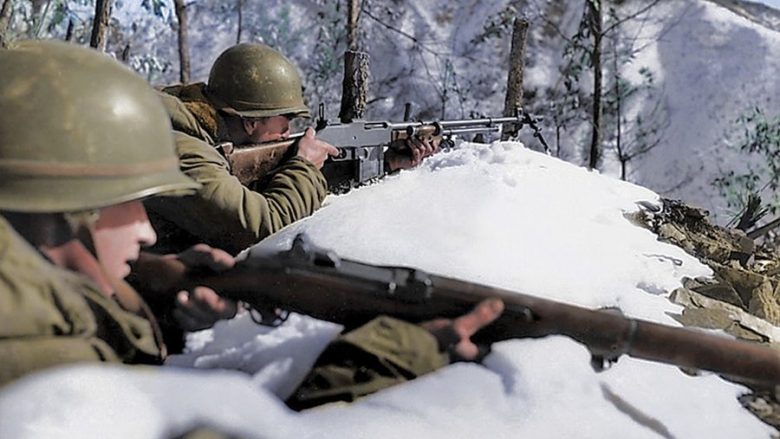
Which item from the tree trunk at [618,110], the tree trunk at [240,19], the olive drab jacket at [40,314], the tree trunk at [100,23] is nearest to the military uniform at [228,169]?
the olive drab jacket at [40,314]

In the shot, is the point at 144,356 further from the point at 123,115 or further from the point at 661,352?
the point at 661,352

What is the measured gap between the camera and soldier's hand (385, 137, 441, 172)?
5.66 meters

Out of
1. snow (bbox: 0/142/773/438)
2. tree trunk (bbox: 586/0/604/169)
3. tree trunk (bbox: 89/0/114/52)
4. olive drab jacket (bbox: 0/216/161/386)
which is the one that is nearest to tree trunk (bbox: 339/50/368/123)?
tree trunk (bbox: 89/0/114/52)

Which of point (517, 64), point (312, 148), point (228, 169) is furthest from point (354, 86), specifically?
point (228, 169)

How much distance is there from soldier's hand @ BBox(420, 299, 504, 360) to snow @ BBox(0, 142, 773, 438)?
0.24ft

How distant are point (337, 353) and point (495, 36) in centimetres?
1795

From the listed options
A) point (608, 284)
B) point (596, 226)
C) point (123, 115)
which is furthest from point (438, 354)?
point (596, 226)

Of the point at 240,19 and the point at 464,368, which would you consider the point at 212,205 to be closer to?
the point at 464,368

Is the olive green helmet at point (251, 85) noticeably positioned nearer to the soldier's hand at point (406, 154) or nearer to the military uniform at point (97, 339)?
the soldier's hand at point (406, 154)

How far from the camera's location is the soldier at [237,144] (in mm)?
3479

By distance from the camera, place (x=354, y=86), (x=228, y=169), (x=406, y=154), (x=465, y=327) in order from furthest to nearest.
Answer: (x=354, y=86) < (x=406, y=154) < (x=228, y=169) < (x=465, y=327)

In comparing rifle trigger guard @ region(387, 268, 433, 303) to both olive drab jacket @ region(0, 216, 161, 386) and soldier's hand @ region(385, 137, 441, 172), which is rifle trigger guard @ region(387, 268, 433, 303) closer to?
olive drab jacket @ region(0, 216, 161, 386)

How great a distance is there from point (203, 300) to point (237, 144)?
7.07 feet

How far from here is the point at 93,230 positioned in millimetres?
1938
